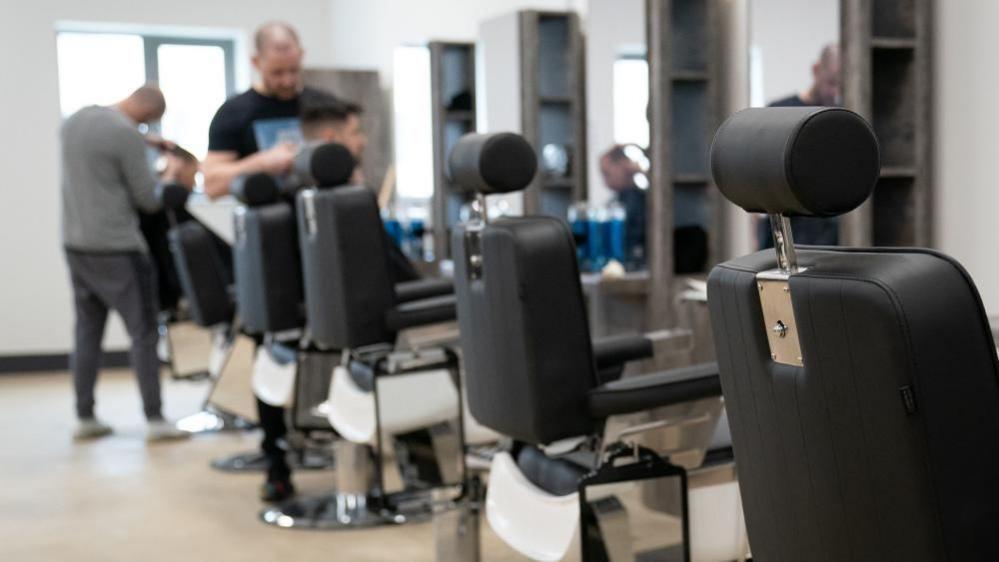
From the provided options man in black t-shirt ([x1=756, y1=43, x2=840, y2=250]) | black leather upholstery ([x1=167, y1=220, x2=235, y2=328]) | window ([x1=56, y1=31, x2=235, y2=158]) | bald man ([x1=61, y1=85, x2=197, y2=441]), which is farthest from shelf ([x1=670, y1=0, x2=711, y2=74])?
window ([x1=56, y1=31, x2=235, y2=158])

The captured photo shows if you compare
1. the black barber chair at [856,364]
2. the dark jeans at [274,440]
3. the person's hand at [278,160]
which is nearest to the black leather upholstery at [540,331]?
the black barber chair at [856,364]

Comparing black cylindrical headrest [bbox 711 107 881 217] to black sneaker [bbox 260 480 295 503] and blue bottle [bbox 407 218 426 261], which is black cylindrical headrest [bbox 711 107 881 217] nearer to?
black sneaker [bbox 260 480 295 503]

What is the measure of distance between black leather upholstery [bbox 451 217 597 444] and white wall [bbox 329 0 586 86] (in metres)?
2.77

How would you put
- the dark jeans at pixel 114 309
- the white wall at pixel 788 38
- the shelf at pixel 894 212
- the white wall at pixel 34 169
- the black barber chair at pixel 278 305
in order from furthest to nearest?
the white wall at pixel 34 169 < the dark jeans at pixel 114 309 < the black barber chair at pixel 278 305 < the white wall at pixel 788 38 < the shelf at pixel 894 212

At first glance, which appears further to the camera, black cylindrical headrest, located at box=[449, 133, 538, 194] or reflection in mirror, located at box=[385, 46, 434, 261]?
reflection in mirror, located at box=[385, 46, 434, 261]

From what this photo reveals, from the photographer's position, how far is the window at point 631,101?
4297 mm

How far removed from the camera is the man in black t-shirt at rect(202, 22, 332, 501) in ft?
14.8

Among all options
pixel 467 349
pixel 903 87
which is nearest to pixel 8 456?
pixel 467 349

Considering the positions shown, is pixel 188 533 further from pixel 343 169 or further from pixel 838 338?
pixel 838 338

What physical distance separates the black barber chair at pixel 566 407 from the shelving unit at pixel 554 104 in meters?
2.47

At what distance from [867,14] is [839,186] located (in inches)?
87.3

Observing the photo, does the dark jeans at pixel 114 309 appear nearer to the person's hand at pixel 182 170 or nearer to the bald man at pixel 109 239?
the bald man at pixel 109 239

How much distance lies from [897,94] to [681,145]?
2.94ft

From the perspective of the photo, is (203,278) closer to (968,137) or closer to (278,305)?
(278,305)
